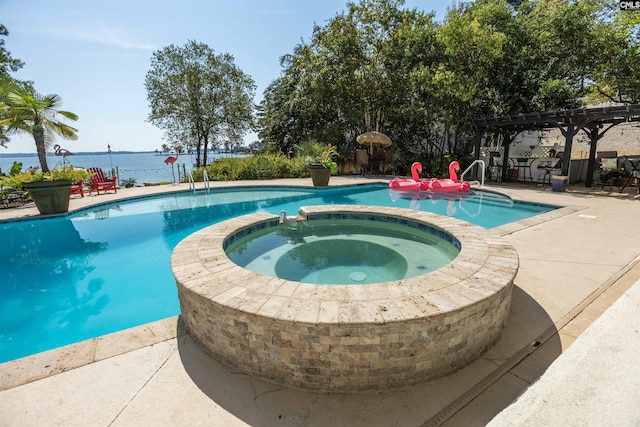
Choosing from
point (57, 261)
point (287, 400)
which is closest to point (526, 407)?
point (287, 400)

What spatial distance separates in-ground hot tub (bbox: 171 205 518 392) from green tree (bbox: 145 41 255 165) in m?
20.1

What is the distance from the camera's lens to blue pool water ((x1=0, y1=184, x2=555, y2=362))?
149 inches

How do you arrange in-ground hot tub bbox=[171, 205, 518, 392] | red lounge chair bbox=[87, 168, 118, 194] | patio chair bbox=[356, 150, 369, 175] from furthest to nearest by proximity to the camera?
patio chair bbox=[356, 150, 369, 175]
red lounge chair bbox=[87, 168, 118, 194]
in-ground hot tub bbox=[171, 205, 518, 392]

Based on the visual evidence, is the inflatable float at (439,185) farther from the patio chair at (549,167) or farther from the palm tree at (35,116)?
the palm tree at (35,116)

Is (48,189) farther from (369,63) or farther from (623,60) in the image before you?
(623,60)

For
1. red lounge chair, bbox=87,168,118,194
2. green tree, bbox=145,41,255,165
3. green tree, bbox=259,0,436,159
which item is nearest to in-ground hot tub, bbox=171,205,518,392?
red lounge chair, bbox=87,168,118,194

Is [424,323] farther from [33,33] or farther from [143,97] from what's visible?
[143,97]

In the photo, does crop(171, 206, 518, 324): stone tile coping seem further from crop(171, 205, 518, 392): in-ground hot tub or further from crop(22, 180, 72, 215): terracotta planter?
crop(22, 180, 72, 215): terracotta planter

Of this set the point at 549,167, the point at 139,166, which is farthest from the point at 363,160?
the point at 139,166

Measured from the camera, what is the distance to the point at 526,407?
911mm

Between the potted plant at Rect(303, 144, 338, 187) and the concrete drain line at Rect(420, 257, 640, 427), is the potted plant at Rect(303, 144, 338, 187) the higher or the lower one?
the higher one

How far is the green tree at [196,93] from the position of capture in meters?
19.1

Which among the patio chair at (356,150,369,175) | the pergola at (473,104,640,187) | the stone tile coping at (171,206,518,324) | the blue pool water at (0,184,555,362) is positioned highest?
the pergola at (473,104,640,187)

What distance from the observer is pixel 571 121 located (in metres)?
10.3
